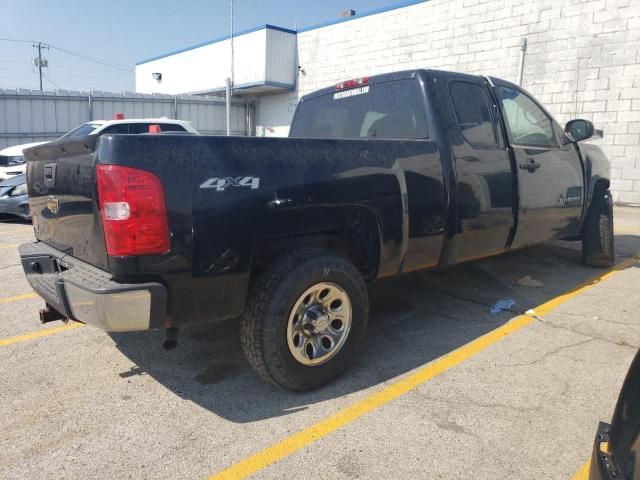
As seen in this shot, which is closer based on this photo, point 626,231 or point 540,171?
point 540,171

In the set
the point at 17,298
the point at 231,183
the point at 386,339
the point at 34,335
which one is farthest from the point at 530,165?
the point at 17,298

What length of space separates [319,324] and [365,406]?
1.76 feet

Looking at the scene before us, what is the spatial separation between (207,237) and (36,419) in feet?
4.63

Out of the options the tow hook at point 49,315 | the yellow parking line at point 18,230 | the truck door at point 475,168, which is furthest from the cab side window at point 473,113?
the yellow parking line at point 18,230

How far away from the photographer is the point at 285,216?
2.82 meters

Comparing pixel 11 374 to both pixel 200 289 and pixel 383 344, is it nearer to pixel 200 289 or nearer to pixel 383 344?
pixel 200 289

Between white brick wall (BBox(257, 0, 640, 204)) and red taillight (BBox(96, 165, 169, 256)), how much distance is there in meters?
12.5

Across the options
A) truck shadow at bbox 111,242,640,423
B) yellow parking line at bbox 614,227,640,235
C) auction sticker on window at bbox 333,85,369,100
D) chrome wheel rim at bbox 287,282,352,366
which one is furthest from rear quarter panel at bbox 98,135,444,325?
yellow parking line at bbox 614,227,640,235

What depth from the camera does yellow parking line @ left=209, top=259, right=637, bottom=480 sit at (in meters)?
2.35

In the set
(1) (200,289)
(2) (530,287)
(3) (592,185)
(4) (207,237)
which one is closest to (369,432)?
(1) (200,289)

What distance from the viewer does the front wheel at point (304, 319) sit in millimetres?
2732

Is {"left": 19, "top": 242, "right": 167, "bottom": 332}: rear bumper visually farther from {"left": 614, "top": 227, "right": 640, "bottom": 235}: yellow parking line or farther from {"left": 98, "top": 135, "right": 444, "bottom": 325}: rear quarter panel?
{"left": 614, "top": 227, "right": 640, "bottom": 235}: yellow parking line

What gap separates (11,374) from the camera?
3.23m

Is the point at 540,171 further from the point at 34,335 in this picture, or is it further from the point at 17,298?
the point at 17,298
